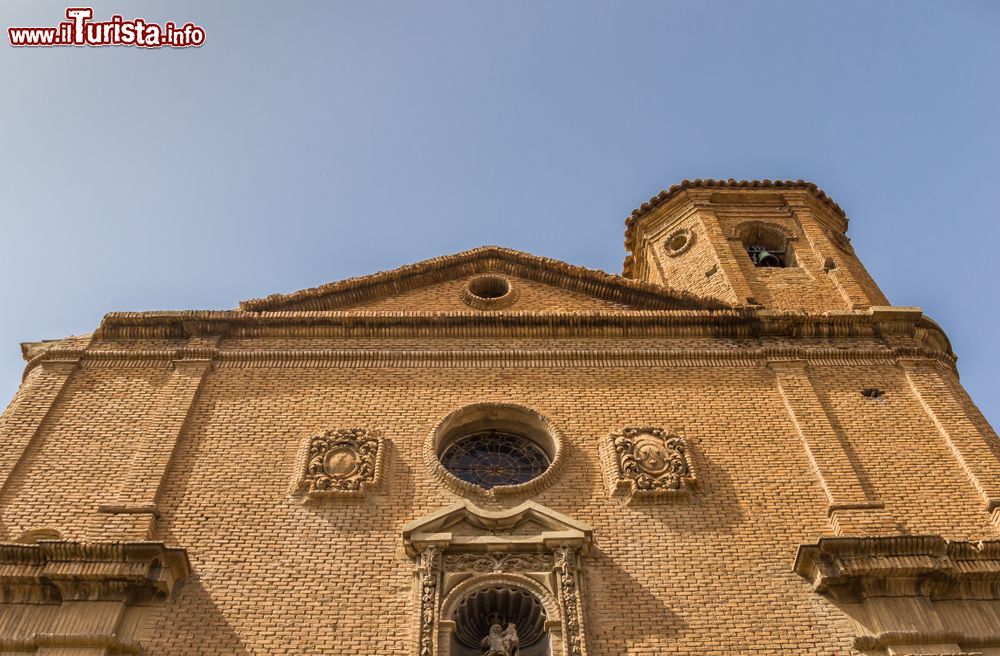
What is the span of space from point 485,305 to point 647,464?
4.06 meters

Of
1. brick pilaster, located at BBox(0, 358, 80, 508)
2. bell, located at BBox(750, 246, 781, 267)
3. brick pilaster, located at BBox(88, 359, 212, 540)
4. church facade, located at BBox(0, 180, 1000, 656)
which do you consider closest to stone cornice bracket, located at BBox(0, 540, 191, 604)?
church facade, located at BBox(0, 180, 1000, 656)

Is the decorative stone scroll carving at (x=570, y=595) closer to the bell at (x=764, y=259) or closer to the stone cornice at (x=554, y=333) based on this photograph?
the stone cornice at (x=554, y=333)

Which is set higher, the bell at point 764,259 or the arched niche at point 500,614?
the bell at point 764,259

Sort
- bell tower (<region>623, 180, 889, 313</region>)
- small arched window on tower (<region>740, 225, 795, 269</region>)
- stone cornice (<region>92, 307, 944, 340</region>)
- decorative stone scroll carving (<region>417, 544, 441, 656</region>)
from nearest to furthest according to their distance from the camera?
decorative stone scroll carving (<region>417, 544, 441, 656</region>) → stone cornice (<region>92, 307, 944, 340</region>) → bell tower (<region>623, 180, 889, 313</region>) → small arched window on tower (<region>740, 225, 795, 269</region>)

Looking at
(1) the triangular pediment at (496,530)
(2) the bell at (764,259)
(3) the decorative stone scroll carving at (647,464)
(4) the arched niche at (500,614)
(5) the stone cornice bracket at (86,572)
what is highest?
(2) the bell at (764,259)

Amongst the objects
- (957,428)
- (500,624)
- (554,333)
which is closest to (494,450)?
(554,333)

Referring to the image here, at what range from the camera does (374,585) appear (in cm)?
873

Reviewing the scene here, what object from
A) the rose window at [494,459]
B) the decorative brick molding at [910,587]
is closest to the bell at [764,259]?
the rose window at [494,459]

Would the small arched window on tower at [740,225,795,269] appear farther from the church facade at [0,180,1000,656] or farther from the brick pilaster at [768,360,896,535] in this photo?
the brick pilaster at [768,360,896,535]

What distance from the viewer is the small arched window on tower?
15.4 metres

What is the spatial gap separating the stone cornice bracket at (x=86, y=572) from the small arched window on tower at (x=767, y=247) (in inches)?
415

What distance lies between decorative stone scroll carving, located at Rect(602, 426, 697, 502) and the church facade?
25 millimetres

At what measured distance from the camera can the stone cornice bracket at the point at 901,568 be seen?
8484 mm

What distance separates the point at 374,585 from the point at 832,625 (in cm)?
429
